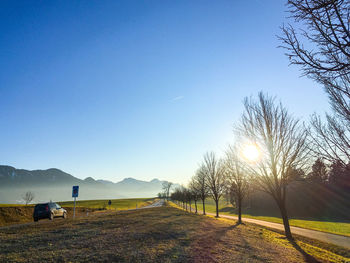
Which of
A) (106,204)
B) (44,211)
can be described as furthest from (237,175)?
(106,204)

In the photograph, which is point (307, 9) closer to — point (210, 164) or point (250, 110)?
point (250, 110)

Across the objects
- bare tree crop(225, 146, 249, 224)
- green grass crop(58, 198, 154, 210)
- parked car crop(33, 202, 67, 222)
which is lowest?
green grass crop(58, 198, 154, 210)

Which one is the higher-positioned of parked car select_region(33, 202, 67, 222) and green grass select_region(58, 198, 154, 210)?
parked car select_region(33, 202, 67, 222)

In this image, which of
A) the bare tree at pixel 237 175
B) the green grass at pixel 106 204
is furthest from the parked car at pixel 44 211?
the green grass at pixel 106 204

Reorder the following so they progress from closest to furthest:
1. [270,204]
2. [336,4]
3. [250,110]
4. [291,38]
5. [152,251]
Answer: [336,4]
[291,38]
[152,251]
[250,110]
[270,204]

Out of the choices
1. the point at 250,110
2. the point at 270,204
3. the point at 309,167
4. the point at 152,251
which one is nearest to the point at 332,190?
the point at 270,204

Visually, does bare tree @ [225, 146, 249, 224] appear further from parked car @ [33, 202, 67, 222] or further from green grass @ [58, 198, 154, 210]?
green grass @ [58, 198, 154, 210]

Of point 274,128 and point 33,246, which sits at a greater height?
point 274,128

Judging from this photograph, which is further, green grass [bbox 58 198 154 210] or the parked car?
green grass [bbox 58 198 154 210]

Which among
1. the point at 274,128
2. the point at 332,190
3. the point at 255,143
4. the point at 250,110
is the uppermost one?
the point at 250,110

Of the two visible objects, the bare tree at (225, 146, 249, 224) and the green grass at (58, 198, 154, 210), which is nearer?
the bare tree at (225, 146, 249, 224)

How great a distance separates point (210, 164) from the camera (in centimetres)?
3186

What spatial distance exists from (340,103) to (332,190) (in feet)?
173

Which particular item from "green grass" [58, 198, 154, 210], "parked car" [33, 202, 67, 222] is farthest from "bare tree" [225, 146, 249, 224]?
"green grass" [58, 198, 154, 210]
